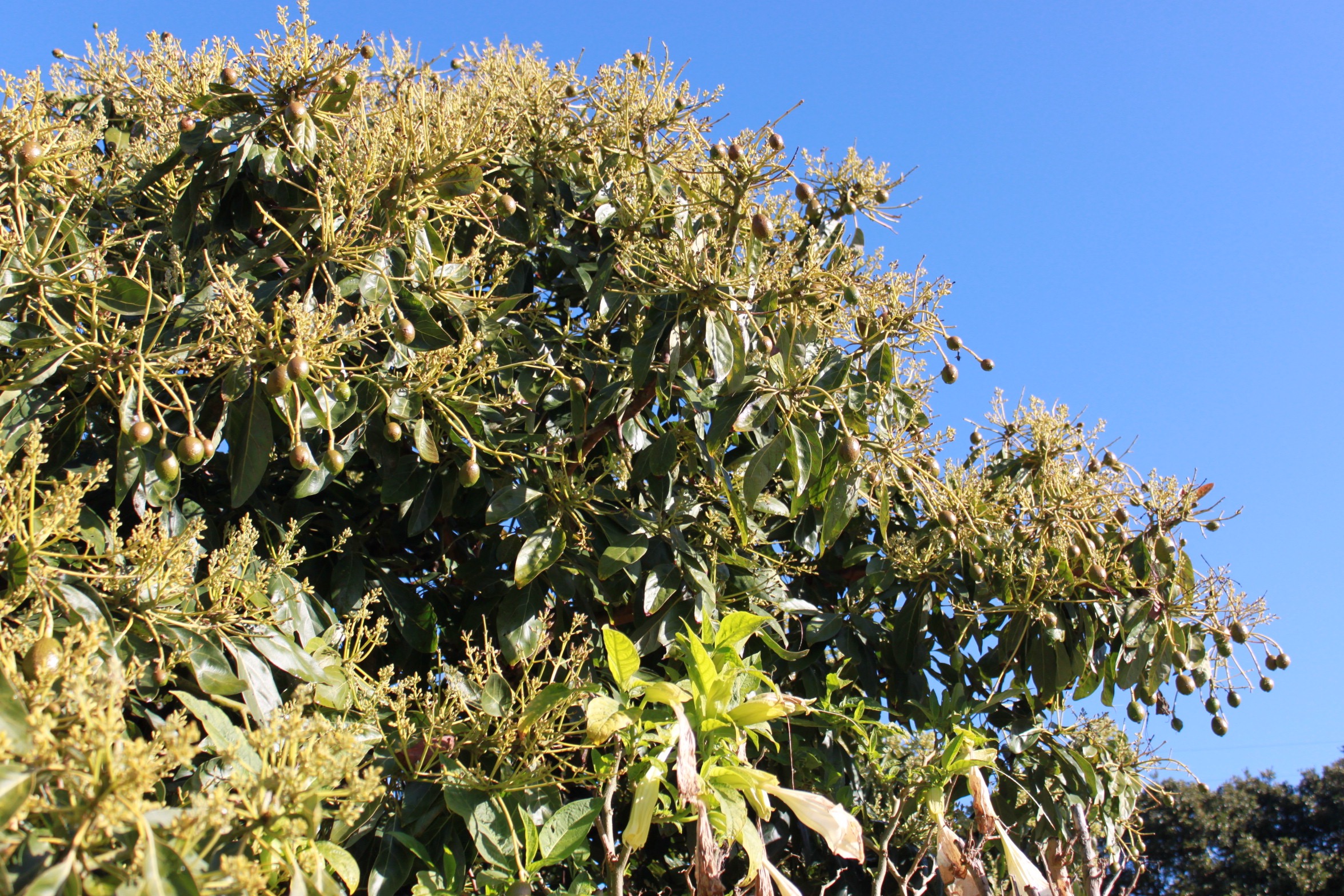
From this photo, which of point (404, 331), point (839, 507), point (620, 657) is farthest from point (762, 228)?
point (620, 657)

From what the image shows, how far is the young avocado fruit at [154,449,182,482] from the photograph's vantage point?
152 centimetres

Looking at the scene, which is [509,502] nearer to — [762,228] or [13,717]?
[762,228]

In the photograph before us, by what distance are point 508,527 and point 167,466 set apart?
2.55 feet

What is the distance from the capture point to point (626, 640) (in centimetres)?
159

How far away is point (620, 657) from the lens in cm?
158

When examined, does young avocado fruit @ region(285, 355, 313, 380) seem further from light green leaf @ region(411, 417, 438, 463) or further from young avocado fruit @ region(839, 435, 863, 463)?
young avocado fruit @ region(839, 435, 863, 463)

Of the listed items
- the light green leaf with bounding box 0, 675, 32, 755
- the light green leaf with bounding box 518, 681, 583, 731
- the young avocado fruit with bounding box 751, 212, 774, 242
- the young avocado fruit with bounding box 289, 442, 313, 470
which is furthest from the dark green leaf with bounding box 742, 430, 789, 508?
the light green leaf with bounding box 0, 675, 32, 755

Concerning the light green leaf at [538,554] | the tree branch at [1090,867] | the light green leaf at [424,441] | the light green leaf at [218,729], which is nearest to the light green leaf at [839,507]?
the light green leaf at [538,554]

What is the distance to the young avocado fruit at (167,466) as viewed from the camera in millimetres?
1521

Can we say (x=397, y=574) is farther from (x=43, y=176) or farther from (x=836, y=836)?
(x=836, y=836)

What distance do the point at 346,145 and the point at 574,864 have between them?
137cm

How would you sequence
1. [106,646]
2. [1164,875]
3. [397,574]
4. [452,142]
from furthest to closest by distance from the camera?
[1164,875], [397,574], [452,142], [106,646]

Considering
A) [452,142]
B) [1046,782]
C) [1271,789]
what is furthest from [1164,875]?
[452,142]

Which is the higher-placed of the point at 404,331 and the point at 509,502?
the point at 404,331
